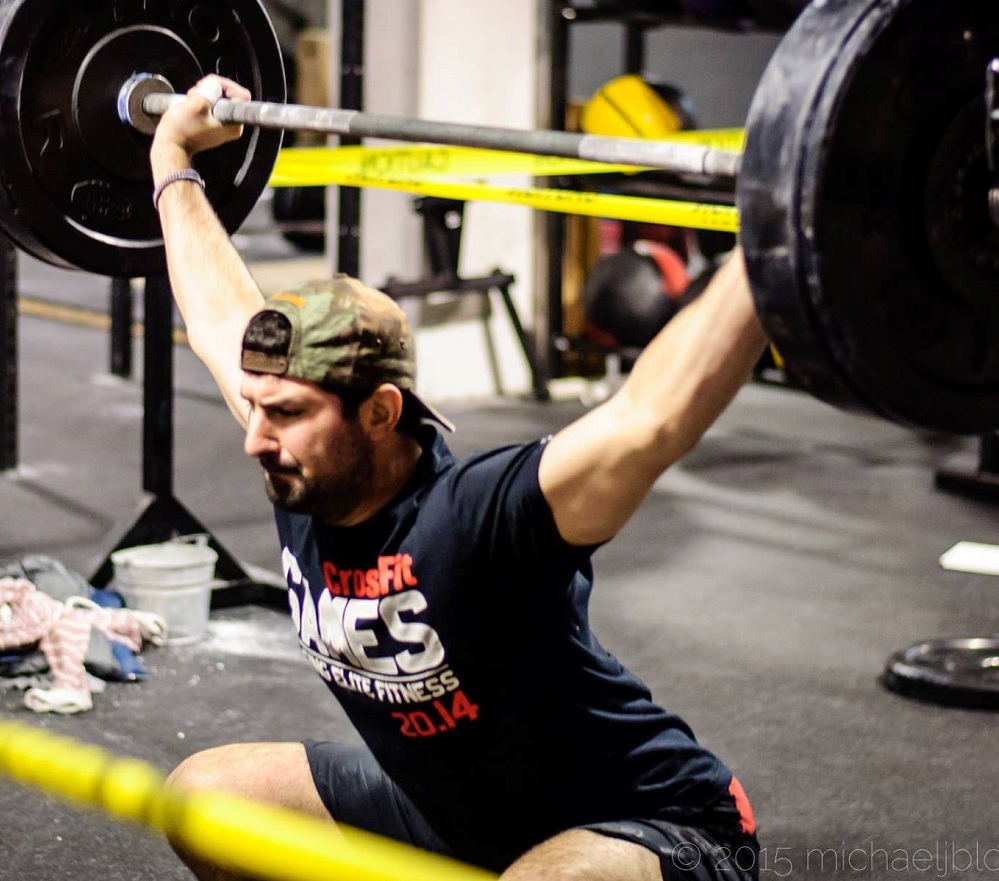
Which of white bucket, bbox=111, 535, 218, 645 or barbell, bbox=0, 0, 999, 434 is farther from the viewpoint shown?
white bucket, bbox=111, 535, 218, 645

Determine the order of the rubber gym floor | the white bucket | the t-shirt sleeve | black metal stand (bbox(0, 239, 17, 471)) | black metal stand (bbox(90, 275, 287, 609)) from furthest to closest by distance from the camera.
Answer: black metal stand (bbox(0, 239, 17, 471)) < black metal stand (bbox(90, 275, 287, 609)) < the white bucket < the rubber gym floor < the t-shirt sleeve

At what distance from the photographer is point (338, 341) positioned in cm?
179

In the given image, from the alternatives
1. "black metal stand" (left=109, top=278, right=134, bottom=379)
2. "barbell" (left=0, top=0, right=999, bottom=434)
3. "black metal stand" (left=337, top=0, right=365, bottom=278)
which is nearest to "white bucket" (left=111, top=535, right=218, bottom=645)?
Result: "black metal stand" (left=337, top=0, right=365, bottom=278)

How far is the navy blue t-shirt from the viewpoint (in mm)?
1775

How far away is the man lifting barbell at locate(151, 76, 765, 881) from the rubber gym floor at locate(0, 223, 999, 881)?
0.51m

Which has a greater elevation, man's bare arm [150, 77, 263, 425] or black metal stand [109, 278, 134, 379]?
man's bare arm [150, 77, 263, 425]

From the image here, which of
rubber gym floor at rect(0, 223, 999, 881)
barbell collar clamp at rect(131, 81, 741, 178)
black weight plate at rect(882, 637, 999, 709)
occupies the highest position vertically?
barbell collar clamp at rect(131, 81, 741, 178)

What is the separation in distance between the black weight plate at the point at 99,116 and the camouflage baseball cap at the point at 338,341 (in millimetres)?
530

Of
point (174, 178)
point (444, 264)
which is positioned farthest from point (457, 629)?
point (444, 264)

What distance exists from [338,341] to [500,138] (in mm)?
296

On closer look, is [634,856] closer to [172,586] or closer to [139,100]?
[139,100]

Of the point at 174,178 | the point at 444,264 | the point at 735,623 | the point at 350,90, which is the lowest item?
the point at 735,623

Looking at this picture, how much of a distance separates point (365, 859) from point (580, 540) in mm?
615

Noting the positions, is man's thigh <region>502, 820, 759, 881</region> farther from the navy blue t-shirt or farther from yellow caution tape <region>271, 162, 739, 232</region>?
yellow caution tape <region>271, 162, 739, 232</region>
